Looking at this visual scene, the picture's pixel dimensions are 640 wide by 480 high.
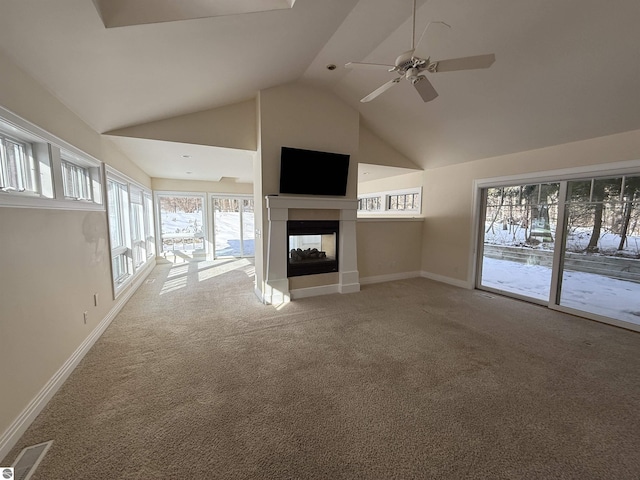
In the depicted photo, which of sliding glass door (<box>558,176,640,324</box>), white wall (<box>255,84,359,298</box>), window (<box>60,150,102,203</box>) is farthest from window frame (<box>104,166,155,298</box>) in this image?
sliding glass door (<box>558,176,640,324</box>)

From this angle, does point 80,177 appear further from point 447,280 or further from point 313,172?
point 447,280

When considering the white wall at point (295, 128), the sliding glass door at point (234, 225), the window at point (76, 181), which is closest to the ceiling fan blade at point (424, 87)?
the white wall at point (295, 128)

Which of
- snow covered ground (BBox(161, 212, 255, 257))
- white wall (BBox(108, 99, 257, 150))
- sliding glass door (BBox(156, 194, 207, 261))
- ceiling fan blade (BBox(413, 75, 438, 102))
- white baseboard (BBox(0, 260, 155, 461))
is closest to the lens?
white baseboard (BBox(0, 260, 155, 461))

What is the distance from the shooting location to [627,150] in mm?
3002

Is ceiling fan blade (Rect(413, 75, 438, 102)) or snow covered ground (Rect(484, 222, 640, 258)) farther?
snow covered ground (Rect(484, 222, 640, 258))

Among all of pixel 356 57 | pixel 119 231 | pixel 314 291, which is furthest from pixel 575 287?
pixel 119 231

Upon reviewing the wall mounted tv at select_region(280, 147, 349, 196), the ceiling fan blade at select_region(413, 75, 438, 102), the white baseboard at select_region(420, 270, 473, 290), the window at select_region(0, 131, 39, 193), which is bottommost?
the white baseboard at select_region(420, 270, 473, 290)

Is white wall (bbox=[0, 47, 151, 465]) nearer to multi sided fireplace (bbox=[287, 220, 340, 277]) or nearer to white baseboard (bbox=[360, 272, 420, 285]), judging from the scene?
multi sided fireplace (bbox=[287, 220, 340, 277])

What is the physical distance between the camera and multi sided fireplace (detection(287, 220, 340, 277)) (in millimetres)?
4160

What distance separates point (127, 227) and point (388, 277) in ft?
16.4

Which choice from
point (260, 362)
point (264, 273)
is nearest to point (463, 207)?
point (264, 273)

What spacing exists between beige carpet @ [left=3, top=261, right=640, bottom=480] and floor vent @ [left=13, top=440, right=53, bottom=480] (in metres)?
0.05

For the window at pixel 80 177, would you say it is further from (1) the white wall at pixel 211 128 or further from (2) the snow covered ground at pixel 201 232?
(2) the snow covered ground at pixel 201 232

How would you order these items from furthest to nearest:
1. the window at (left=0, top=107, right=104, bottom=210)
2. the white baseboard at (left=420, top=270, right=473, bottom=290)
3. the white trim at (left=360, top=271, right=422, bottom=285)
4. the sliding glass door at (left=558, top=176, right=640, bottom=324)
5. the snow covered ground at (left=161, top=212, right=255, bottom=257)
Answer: the snow covered ground at (left=161, top=212, right=255, bottom=257) < the white trim at (left=360, top=271, right=422, bottom=285) < the white baseboard at (left=420, top=270, right=473, bottom=290) < the sliding glass door at (left=558, top=176, right=640, bottom=324) < the window at (left=0, top=107, right=104, bottom=210)
